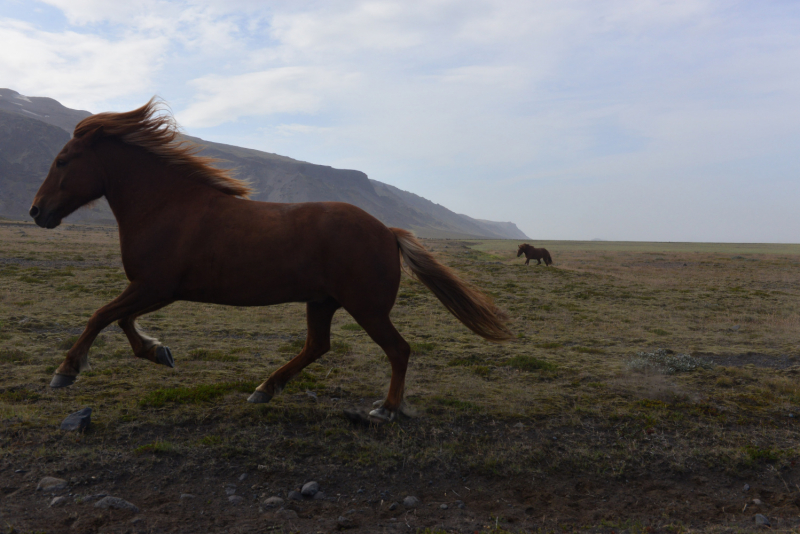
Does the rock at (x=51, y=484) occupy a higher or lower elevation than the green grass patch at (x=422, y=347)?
lower

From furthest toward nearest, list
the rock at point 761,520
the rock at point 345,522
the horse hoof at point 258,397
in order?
the horse hoof at point 258,397 → the rock at point 761,520 → the rock at point 345,522

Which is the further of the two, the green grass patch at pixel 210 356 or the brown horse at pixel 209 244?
the green grass patch at pixel 210 356

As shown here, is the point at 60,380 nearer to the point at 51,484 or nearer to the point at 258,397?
the point at 51,484

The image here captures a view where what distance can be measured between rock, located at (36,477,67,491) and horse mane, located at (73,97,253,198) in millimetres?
2990

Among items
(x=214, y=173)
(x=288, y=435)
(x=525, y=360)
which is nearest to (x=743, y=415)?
(x=525, y=360)

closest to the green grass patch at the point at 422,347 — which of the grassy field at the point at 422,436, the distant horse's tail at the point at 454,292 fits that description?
the grassy field at the point at 422,436

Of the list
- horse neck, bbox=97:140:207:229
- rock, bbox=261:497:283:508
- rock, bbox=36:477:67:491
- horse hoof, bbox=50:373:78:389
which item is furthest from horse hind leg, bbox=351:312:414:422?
horse hoof, bbox=50:373:78:389

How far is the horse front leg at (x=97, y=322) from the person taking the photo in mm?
4328

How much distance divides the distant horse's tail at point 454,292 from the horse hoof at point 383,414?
4.06 feet

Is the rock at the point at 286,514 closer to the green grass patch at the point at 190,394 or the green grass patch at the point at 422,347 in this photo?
the green grass patch at the point at 190,394

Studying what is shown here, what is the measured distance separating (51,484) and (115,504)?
60 centimetres

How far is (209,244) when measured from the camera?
464 centimetres

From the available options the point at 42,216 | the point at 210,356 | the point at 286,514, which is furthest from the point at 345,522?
the point at 210,356

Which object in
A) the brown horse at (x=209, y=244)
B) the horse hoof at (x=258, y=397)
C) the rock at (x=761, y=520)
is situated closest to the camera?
the rock at (x=761, y=520)
